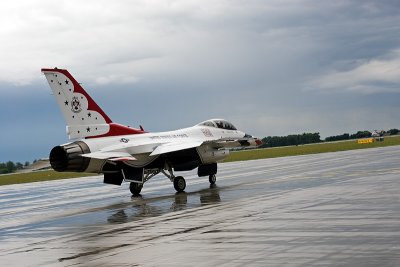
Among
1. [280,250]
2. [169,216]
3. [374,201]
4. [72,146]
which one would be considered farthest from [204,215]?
[72,146]

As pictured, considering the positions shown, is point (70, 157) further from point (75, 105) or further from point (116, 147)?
point (75, 105)

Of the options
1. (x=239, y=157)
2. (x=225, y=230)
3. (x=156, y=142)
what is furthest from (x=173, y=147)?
(x=239, y=157)

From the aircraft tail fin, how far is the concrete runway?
345cm

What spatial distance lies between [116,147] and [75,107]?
8.09 ft

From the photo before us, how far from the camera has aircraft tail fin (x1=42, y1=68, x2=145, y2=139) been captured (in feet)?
90.0

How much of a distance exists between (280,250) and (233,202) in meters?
10.3

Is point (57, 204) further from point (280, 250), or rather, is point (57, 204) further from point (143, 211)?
point (280, 250)

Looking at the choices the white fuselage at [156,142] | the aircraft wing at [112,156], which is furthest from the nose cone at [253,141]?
the aircraft wing at [112,156]

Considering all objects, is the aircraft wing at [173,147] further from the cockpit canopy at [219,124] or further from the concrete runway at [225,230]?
the cockpit canopy at [219,124]

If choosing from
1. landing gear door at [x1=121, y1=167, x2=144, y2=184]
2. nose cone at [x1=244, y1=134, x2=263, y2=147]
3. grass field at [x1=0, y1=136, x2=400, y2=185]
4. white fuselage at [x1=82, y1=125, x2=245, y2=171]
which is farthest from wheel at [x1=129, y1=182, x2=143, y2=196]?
grass field at [x1=0, y1=136, x2=400, y2=185]

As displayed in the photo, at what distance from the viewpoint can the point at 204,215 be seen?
61.7 feet

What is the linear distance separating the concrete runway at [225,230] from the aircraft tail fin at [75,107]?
11.3 ft

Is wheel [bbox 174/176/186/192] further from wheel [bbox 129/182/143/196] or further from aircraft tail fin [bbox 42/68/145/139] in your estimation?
aircraft tail fin [bbox 42/68/145/139]

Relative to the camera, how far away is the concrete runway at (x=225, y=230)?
11.6 m
